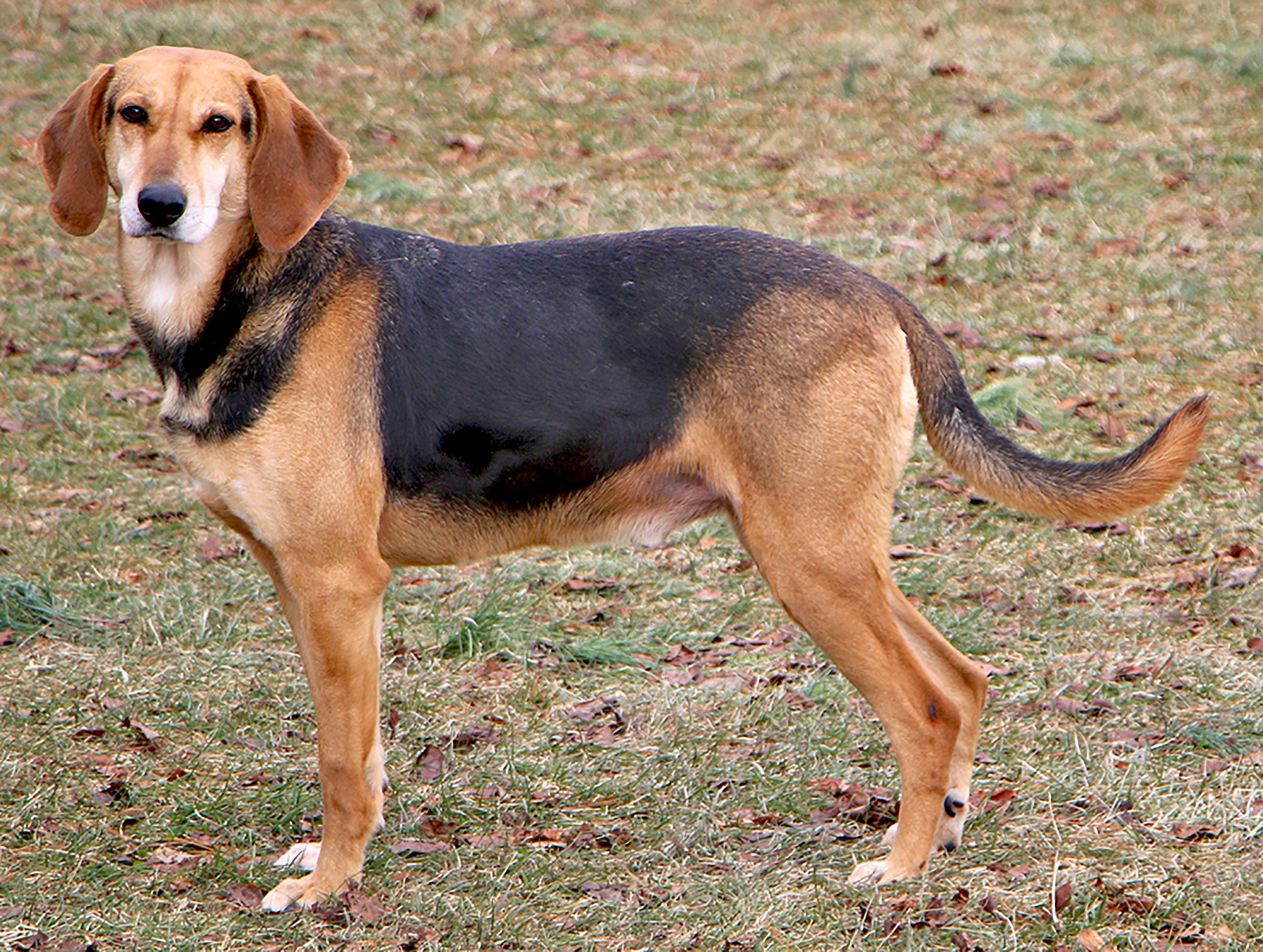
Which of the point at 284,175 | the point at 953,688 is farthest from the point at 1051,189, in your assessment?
the point at 284,175

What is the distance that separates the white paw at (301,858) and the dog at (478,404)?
11 cm

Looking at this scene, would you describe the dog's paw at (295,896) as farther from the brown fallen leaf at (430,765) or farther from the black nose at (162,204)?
the black nose at (162,204)

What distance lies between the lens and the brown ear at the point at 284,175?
404 cm

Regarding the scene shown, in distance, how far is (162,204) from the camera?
383 centimetres

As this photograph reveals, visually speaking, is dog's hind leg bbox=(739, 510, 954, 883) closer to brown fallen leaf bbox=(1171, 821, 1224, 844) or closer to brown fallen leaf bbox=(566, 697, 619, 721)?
brown fallen leaf bbox=(1171, 821, 1224, 844)

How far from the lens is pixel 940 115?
12.8 m

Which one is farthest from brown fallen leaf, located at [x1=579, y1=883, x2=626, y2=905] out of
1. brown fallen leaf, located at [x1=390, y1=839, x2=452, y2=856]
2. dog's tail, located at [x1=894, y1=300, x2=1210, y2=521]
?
dog's tail, located at [x1=894, y1=300, x2=1210, y2=521]

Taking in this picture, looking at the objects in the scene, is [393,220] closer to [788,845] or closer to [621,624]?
[621,624]

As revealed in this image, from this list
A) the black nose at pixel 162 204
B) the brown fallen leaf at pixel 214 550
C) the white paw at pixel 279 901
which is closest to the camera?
the black nose at pixel 162 204

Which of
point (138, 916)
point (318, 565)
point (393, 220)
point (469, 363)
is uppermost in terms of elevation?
point (469, 363)

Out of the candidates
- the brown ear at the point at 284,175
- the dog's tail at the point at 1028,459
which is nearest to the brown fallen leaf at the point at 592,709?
the dog's tail at the point at 1028,459

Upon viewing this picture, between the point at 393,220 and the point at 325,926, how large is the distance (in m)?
7.35

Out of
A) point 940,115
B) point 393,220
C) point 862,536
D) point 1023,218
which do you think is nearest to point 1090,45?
point 940,115

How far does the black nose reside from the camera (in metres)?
3.83
